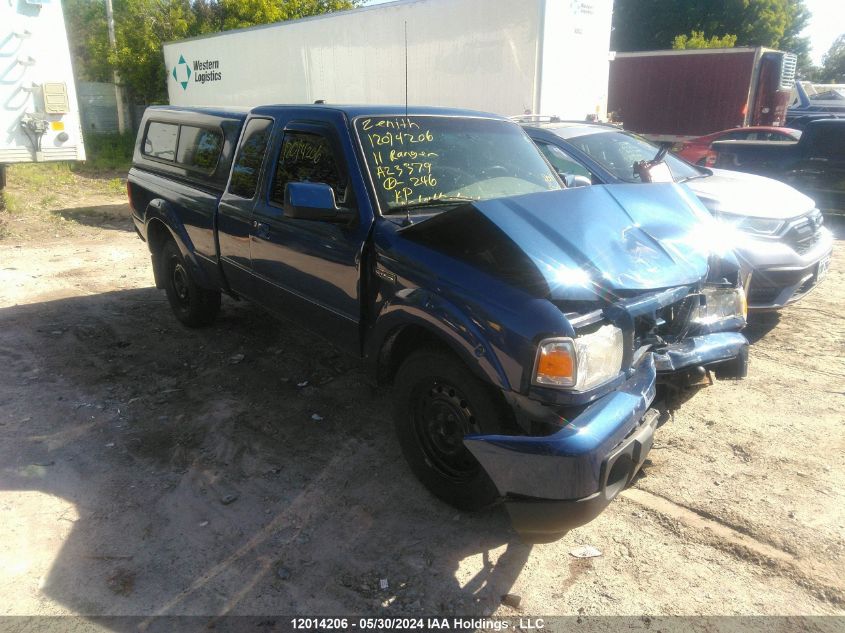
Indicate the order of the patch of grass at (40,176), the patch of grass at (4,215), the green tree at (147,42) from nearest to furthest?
the patch of grass at (4,215)
the patch of grass at (40,176)
the green tree at (147,42)

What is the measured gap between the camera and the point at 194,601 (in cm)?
266

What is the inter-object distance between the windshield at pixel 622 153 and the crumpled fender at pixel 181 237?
3.79m

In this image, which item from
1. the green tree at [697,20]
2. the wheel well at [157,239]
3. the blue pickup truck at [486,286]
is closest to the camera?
the blue pickup truck at [486,286]

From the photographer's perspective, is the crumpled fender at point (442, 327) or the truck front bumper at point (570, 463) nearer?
the truck front bumper at point (570, 463)

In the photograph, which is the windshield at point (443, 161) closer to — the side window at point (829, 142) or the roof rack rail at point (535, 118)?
the roof rack rail at point (535, 118)

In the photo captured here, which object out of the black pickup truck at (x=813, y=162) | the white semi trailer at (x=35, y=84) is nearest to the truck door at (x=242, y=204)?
the white semi trailer at (x=35, y=84)

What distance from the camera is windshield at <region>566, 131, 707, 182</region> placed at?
6.34 metres

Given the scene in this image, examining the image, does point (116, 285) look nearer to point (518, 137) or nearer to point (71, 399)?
point (71, 399)

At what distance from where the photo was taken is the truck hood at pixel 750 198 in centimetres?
571

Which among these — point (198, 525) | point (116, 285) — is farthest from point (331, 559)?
point (116, 285)

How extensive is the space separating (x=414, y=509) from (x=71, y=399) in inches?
108

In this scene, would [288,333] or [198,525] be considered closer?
[198,525]

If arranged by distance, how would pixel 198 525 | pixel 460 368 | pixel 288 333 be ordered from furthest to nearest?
pixel 288 333 < pixel 198 525 < pixel 460 368

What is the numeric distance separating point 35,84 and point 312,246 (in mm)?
7919
